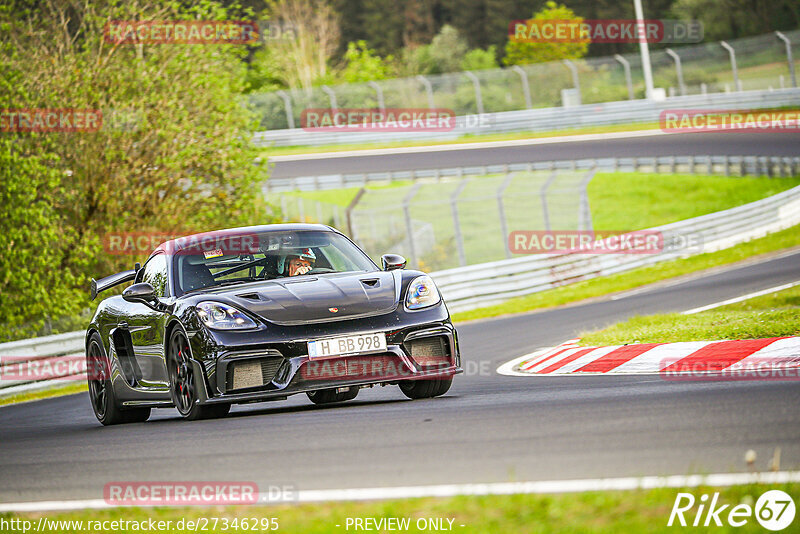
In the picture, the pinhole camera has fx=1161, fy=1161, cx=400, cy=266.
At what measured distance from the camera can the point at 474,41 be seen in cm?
8538

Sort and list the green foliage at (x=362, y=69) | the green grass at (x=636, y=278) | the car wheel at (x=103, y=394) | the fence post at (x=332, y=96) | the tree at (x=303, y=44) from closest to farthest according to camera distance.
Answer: the car wheel at (x=103, y=394) < the green grass at (x=636, y=278) < the fence post at (x=332, y=96) < the green foliage at (x=362, y=69) < the tree at (x=303, y=44)

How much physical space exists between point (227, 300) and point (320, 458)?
7.84ft

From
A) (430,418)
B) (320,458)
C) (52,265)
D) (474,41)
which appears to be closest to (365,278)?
(430,418)

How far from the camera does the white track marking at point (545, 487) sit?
4422mm

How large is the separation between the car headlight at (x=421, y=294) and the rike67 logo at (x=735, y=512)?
13.8 feet

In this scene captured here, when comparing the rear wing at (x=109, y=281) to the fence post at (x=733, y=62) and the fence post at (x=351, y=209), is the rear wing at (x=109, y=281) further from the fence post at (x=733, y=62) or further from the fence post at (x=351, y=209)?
the fence post at (x=733, y=62)

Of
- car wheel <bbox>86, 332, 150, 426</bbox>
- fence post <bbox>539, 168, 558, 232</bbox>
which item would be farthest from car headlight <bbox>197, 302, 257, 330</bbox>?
fence post <bbox>539, 168, 558, 232</bbox>

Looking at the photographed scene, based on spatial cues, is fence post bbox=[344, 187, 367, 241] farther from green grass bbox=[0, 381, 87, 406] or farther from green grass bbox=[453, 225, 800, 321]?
green grass bbox=[0, 381, 87, 406]

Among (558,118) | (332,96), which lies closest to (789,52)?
(558,118)

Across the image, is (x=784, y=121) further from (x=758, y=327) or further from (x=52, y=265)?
(x=758, y=327)

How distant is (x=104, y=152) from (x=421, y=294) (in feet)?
48.3

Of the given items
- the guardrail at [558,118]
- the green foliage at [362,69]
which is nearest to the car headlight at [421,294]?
the guardrail at [558,118]

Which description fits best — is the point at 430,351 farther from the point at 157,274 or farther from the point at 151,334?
the point at 157,274

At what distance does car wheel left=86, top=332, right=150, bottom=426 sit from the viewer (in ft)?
31.6
